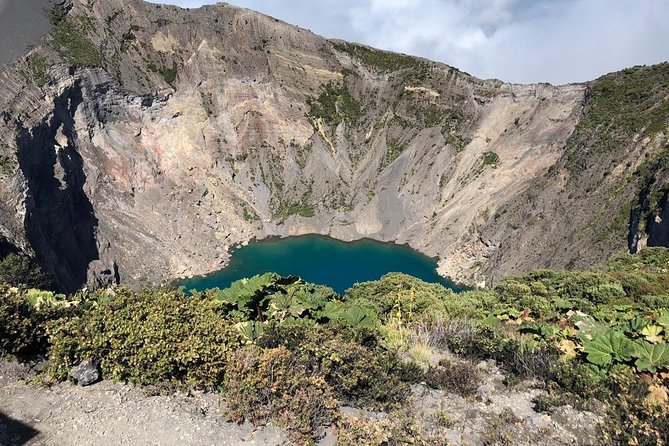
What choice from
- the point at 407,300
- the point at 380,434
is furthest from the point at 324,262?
the point at 380,434

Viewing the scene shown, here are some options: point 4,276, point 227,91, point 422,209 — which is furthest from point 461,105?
point 4,276

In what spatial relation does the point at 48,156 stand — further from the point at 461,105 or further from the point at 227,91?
the point at 461,105

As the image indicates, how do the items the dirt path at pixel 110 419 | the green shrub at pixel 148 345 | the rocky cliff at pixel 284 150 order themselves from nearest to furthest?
the dirt path at pixel 110 419 → the green shrub at pixel 148 345 → the rocky cliff at pixel 284 150

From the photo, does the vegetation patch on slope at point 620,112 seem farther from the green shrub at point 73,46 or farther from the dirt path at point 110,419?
the green shrub at point 73,46

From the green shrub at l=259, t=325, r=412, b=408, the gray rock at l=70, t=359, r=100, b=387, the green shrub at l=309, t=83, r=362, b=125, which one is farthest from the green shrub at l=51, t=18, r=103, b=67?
the green shrub at l=259, t=325, r=412, b=408

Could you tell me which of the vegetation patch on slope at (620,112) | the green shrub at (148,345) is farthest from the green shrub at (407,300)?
the vegetation patch on slope at (620,112)

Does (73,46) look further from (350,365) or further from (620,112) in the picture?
(620,112)
